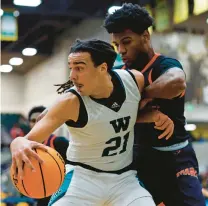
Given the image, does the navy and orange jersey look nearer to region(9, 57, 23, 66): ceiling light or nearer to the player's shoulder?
the player's shoulder

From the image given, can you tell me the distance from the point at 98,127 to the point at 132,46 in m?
0.69

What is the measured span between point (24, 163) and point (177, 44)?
32.7ft

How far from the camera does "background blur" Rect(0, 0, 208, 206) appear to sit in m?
10.3

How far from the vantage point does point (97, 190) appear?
3385 mm

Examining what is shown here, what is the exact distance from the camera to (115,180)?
11.3 ft

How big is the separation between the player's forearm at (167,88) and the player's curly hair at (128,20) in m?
0.47

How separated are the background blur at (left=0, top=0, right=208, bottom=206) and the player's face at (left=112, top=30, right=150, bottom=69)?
4271 mm

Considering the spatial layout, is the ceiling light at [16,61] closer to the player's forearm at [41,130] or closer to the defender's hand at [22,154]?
the player's forearm at [41,130]

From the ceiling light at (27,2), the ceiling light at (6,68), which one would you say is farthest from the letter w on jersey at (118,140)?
the ceiling light at (6,68)

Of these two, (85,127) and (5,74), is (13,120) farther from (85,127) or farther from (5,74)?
(85,127)

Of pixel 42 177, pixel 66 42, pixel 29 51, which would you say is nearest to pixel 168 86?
pixel 42 177

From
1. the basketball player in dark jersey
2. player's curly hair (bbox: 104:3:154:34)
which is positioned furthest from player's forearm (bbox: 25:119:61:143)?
player's curly hair (bbox: 104:3:154:34)

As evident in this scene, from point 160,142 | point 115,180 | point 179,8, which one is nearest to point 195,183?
point 160,142

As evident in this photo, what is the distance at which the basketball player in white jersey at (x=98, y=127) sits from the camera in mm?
3314
